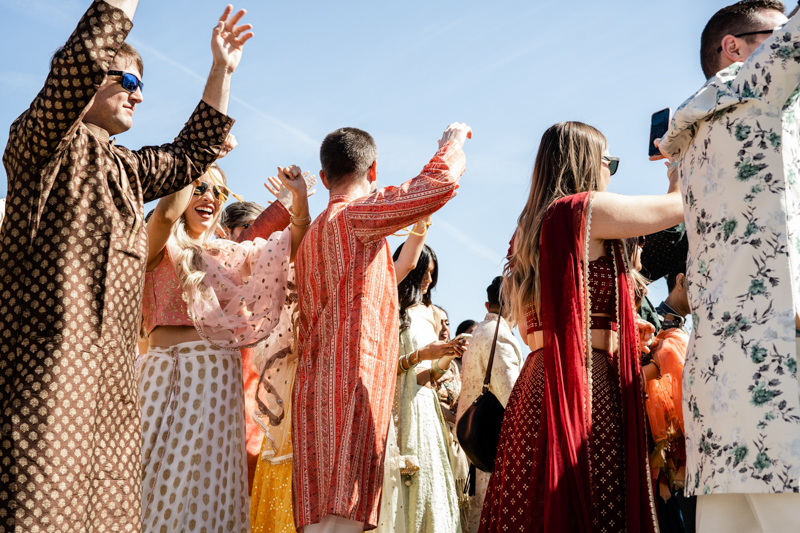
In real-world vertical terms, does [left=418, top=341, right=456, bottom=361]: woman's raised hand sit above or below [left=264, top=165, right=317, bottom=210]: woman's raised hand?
below

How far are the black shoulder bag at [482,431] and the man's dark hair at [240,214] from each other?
3.08 m

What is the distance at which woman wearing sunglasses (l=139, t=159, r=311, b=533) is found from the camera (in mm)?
3631

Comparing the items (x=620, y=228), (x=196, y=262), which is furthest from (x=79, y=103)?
(x=620, y=228)

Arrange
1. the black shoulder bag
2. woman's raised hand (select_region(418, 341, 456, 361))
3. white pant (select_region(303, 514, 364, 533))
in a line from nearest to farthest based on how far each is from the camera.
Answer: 1. the black shoulder bag
2. white pant (select_region(303, 514, 364, 533))
3. woman's raised hand (select_region(418, 341, 456, 361))

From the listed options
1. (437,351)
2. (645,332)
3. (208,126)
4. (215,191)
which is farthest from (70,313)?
(437,351)

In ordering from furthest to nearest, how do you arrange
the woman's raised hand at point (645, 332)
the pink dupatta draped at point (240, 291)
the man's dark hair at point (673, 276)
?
1. the man's dark hair at point (673, 276)
2. the pink dupatta draped at point (240, 291)
3. the woman's raised hand at point (645, 332)

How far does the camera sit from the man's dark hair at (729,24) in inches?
120

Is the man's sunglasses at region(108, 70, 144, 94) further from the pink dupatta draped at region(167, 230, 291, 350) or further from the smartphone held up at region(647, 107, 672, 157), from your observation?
the smartphone held up at region(647, 107, 672, 157)

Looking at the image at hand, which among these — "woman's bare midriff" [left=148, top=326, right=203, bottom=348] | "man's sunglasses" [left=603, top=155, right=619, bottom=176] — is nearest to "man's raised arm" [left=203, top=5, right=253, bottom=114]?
"woman's bare midriff" [left=148, top=326, right=203, bottom=348]

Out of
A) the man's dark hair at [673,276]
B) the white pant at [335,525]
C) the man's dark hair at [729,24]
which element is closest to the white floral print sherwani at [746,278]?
the man's dark hair at [729,24]

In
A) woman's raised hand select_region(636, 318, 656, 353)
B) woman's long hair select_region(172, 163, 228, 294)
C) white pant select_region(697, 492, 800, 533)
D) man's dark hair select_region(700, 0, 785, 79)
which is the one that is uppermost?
man's dark hair select_region(700, 0, 785, 79)

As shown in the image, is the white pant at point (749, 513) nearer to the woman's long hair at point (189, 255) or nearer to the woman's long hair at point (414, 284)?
the woman's long hair at point (189, 255)

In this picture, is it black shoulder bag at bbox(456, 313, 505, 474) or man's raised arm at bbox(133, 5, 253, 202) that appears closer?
man's raised arm at bbox(133, 5, 253, 202)

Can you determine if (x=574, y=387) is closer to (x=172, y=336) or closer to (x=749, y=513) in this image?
(x=749, y=513)
